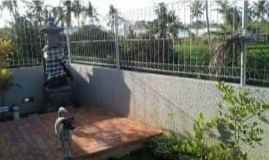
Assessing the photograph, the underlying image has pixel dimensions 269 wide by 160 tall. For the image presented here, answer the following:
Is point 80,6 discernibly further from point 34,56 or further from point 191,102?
point 191,102

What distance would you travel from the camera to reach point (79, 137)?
16.5 ft

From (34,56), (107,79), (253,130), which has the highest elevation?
(34,56)

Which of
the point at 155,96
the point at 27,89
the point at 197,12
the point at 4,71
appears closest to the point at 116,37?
the point at 155,96

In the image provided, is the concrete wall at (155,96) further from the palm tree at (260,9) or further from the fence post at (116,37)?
the palm tree at (260,9)

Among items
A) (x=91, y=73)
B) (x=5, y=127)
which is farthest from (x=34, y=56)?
(x=5, y=127)

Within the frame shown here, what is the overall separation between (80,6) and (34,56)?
1.67m

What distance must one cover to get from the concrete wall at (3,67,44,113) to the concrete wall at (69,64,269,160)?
1.15 m

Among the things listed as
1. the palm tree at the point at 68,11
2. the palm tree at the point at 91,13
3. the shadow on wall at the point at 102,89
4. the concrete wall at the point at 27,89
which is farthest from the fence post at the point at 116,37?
the concrete wall at the point at 27,89

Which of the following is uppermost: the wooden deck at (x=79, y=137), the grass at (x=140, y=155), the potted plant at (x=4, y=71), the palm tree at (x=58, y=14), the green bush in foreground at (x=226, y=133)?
the palm tree at (x=58, y=14)

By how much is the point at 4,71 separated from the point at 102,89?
2020mm

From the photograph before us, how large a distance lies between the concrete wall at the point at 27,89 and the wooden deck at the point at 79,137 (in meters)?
0.94

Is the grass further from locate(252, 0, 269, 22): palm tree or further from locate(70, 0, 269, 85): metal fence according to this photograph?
locate(252, 0, 269, 22): palm tree

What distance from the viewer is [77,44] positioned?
24.3ft

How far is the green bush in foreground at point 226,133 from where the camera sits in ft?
11.8
